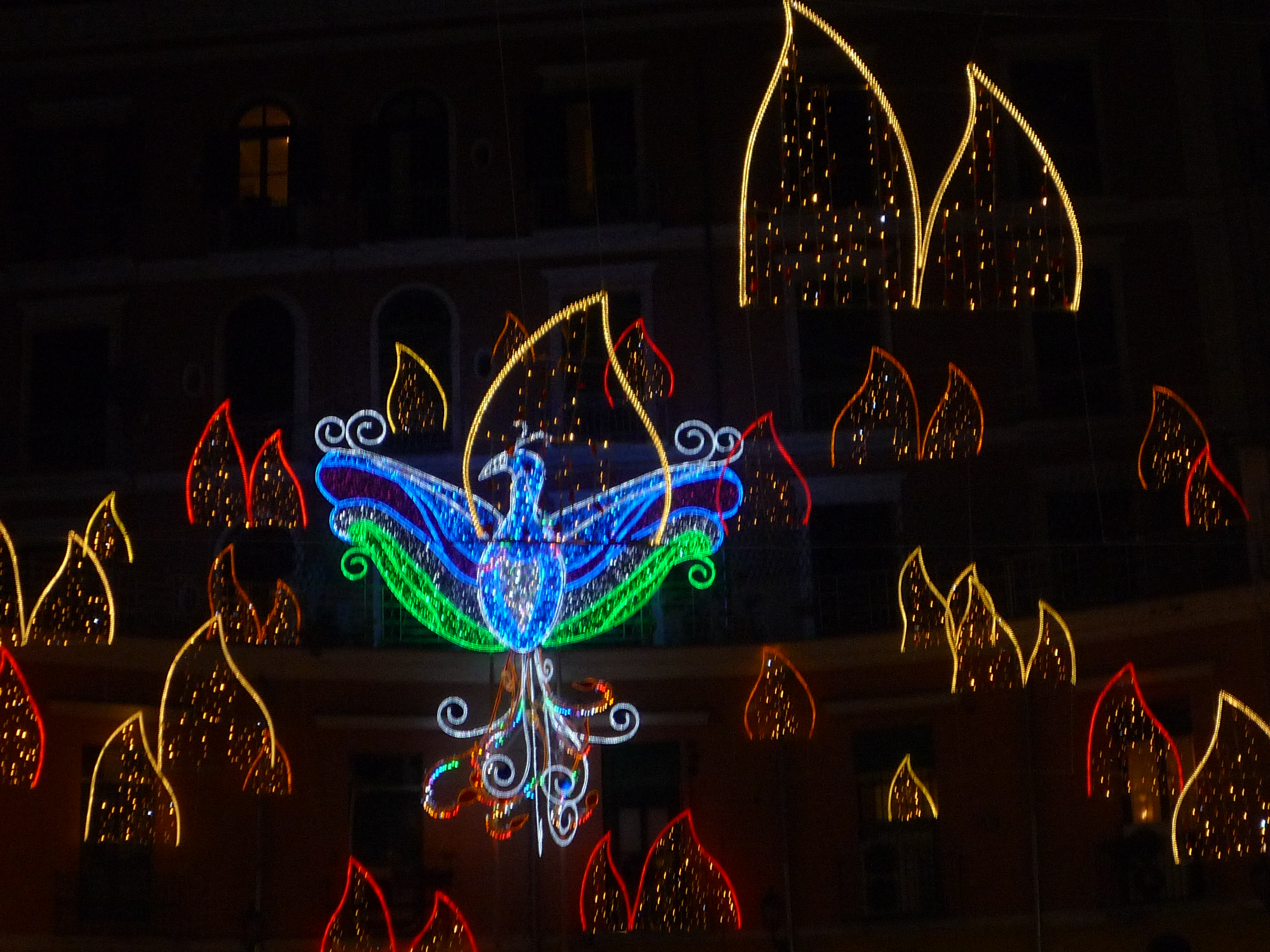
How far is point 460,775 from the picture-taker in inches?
738

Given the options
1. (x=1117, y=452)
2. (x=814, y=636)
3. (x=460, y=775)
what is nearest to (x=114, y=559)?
(x=460, y=775)

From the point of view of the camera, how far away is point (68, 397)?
Answer: 2169 centimetres

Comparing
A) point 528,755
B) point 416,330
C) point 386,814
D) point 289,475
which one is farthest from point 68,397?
point 528,755

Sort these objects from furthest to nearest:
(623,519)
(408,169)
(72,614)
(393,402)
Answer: (408,169)
(393,402)
(72,614)
(623,519)

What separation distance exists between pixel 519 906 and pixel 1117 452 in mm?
8071

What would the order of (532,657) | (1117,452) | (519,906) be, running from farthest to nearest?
(1117,452) → (519,906) → (532,657)

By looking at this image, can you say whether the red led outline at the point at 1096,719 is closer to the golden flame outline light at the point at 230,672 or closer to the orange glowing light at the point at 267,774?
the orange glowing light at the point at 267,774

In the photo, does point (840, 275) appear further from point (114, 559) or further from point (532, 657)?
point (114, 559)

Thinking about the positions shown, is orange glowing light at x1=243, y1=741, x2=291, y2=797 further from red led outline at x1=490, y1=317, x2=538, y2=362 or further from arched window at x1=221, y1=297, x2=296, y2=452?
arched window at x1=221, y1=297, x2=296, y2=452

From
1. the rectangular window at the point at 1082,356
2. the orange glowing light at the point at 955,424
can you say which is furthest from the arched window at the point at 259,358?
the rectangular window at the point at 1082,356

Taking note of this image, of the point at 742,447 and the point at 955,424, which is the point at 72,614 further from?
the point at 955,424

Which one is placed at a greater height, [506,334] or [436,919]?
[506,334]

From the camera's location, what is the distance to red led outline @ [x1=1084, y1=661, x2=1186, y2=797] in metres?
17.1

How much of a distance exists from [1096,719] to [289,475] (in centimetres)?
827
